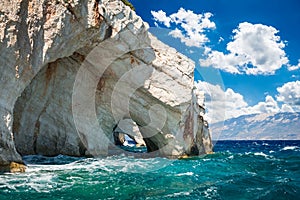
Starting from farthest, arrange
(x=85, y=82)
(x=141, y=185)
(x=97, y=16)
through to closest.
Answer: (x=85, y=82) < (x=97, y=16) < (x=141, y=185)

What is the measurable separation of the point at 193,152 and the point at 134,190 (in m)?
17.7

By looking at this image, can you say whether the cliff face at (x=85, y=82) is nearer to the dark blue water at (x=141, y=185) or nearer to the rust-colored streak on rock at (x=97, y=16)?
the rust-colored streak on rock at (x=97, y=16)

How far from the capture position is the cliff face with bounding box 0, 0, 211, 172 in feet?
48.4

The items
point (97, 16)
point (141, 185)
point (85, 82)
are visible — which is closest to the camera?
point (141, 185)

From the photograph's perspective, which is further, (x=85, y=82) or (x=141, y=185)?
(x=85, y=82)

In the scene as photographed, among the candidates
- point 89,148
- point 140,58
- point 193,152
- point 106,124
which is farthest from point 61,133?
point 193,152

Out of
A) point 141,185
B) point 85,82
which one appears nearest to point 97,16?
point 85,82

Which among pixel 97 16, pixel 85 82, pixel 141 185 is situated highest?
pixel 97 16

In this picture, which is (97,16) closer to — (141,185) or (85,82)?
(85,82)

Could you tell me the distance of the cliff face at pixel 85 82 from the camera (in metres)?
14.8

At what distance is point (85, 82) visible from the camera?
24.6m

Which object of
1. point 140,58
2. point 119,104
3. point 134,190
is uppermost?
point 140,58

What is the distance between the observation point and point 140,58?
23.9 meters

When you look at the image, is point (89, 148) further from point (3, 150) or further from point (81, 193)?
point (81, 193)
